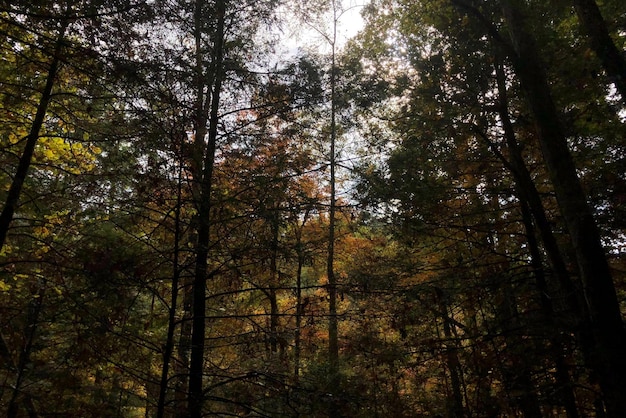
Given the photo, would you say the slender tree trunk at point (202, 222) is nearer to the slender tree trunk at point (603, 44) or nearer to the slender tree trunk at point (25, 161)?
the slender tree trunk at point (25, 161)

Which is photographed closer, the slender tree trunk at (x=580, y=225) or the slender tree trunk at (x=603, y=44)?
the slender tree trunk at (x=580, y=225)

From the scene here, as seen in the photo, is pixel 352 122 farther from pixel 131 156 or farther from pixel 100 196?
pixel 100 196

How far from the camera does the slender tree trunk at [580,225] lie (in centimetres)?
432

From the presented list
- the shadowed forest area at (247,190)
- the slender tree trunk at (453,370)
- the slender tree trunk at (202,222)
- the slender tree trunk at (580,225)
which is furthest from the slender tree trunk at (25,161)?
the slender tree trunk at (453,370)

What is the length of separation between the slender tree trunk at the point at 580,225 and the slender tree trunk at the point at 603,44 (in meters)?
0.65

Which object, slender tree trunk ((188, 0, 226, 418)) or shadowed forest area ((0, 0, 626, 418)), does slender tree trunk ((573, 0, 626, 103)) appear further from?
slender tree trunk ((188, 0, 226, 418))

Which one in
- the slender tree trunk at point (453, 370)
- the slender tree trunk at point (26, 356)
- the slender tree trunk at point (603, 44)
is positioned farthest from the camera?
the slender tree trunk at point (453, 370)

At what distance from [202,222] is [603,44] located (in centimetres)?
561

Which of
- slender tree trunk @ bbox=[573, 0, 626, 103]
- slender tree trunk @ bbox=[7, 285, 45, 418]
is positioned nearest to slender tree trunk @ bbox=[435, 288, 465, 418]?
slender tree trunk @ bbox=[573, 0, 626, 103]

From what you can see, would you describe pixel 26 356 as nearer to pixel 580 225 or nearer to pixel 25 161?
pixel 25 161

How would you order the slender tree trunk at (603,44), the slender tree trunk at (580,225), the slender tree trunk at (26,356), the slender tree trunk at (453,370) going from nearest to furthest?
1. the slender tree trunk at (580,225)
2. the slender tree trunk at (603,44)
3. the slender tree trunk at (26,356)
4. the slender tree trunk at (453,370)

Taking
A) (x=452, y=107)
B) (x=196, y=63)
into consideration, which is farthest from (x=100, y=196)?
(x=452, y=107)

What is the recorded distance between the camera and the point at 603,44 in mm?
5059

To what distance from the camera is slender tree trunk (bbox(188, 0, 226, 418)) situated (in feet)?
15.7
